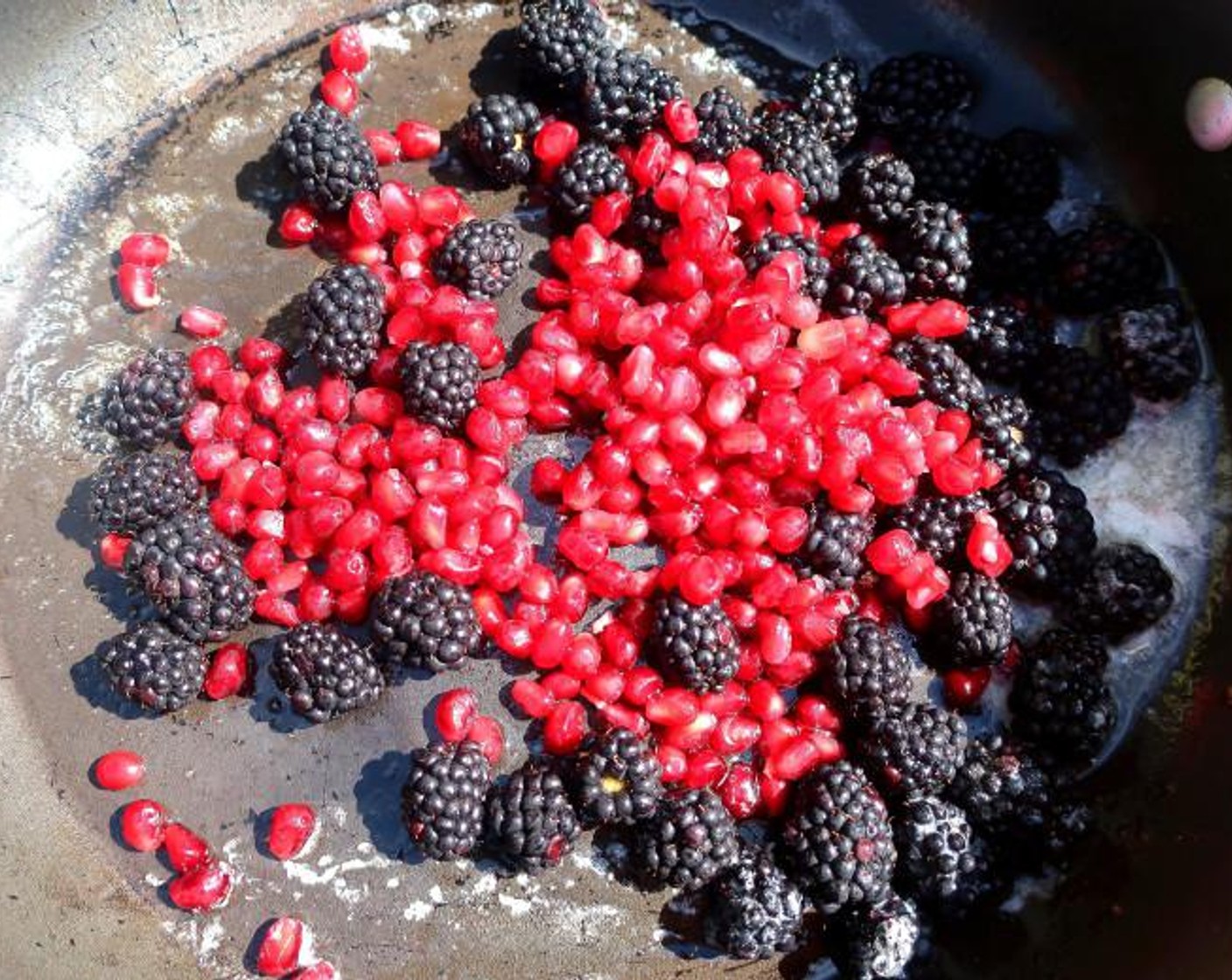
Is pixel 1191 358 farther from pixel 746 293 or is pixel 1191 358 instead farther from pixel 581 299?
pixel 581 299

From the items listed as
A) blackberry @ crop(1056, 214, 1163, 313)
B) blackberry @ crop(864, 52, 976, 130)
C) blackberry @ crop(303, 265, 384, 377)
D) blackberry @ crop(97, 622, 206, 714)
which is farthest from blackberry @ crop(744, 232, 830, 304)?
blackberry @ crop(97, 622, 206, 714)

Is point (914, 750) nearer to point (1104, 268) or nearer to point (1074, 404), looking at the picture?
point (1074, 404)

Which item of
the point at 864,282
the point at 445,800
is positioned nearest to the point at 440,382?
the point at 445,800

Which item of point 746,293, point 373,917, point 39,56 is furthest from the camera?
point 39,56

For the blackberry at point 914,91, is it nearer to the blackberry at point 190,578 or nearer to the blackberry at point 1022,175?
the blackberry at point 1022,175

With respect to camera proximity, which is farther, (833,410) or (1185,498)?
(1185,498)

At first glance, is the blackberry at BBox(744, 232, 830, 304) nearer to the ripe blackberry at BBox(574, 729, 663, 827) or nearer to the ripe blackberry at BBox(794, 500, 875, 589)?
the ripe blackberry at BBox(794, 500, 875, 589)

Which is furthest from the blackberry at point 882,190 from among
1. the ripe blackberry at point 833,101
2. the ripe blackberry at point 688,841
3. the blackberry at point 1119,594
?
the ripe blackberry at point 688,841

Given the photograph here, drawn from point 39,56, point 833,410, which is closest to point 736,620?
point 833,410
